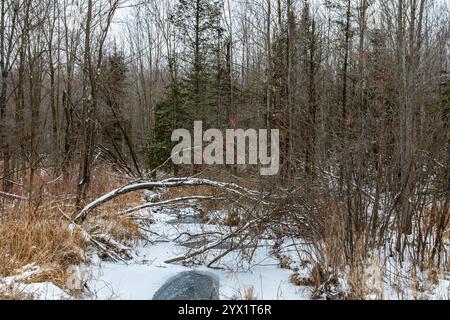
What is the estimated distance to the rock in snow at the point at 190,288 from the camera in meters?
4.12

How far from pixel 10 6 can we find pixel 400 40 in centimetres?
705

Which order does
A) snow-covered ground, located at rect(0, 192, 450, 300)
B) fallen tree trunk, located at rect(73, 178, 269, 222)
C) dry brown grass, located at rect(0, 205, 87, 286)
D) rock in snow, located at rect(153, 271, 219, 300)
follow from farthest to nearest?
fallen tree trunk, located at rect(73, 178, 269, 222), dry brown grass, located at rect(0, 205, 87, 286), rock in snow, located at rect(153, 271, 219, 300), snow-covered ground, located at rect(0, 192, 450, 300)

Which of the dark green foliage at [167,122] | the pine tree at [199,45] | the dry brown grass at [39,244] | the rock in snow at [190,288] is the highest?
the pine tree at [199,45]

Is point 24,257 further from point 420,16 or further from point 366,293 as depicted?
point 420,16

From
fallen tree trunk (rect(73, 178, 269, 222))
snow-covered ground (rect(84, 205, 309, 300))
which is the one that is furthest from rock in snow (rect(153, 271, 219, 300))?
fallen tree trunk (rect(73, 178, 269, 222))

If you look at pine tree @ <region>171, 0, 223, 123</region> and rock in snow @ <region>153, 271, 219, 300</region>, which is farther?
pine tree @ <region>171, 0, 223, 123</region>

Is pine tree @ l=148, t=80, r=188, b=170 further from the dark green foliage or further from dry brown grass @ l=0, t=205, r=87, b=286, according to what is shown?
dry brown grass @ l=0, t=205, r=87, b=286

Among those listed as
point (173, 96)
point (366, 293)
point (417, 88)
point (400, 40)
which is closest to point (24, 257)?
point (366, 293)

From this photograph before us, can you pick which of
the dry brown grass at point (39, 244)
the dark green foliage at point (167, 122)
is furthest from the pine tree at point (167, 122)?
the dry brown grass at point (39, 244)

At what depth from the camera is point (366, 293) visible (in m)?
3.73

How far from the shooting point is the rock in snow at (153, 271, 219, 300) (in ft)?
13.5

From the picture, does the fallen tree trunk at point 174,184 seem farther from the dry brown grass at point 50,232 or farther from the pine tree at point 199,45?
the pine tree at point 199,45

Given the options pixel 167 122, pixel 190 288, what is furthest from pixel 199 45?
pixel 190 288

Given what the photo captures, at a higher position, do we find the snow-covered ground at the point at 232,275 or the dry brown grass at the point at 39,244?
the dry brown grass at the point at 39,244
